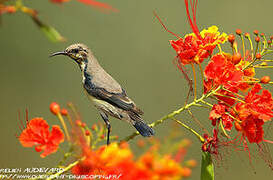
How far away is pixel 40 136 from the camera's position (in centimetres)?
29

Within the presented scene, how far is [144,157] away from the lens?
0.22 m

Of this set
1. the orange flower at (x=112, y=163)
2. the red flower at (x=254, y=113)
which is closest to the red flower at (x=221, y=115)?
the red flower at (x=254, y=113)

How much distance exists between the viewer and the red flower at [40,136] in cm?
28

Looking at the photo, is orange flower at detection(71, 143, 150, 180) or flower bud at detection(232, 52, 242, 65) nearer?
orange flower at detection(71, 143, 150, 180)

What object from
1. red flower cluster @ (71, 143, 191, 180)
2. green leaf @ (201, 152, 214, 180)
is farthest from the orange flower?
green leaf @ (201, 152, 214, 180)

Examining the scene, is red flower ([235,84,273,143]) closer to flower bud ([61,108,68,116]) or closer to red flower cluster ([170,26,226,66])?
red flower cluster ([170,26,226,66])

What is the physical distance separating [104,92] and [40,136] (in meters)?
0.12

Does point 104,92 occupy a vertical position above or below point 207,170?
above

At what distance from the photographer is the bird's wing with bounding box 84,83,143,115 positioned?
1.27 ft

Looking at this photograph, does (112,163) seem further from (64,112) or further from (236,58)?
(236,58)

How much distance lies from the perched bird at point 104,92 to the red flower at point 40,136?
3.5 inches

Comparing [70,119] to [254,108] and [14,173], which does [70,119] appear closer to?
[14,173]

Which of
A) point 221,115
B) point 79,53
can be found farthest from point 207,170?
point 79,53

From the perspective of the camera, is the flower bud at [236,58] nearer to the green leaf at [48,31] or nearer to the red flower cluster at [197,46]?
the red flower cluster at [197,46]
